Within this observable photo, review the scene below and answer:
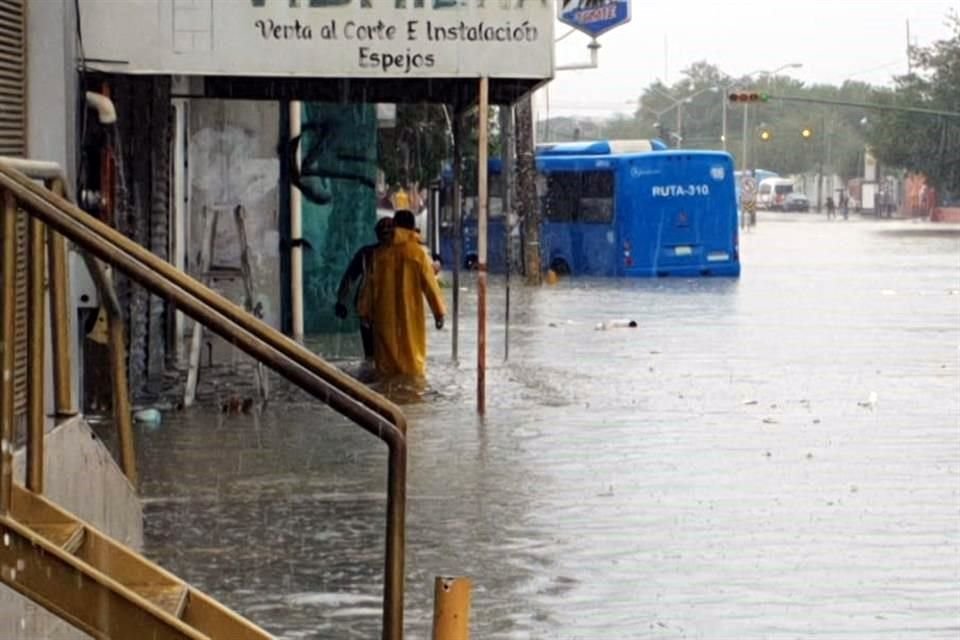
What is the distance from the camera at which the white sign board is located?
43.2 ft

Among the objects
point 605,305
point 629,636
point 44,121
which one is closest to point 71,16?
point 44,121

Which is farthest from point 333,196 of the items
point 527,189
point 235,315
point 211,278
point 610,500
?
point 235,315

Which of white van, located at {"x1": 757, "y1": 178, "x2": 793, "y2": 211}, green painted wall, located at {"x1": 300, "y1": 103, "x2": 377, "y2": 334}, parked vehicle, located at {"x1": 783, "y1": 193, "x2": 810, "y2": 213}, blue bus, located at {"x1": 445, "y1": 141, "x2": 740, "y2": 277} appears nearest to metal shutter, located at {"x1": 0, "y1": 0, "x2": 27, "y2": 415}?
green painted wall, located at {"x1": 300, "y1": 103, "x2": 377, "y2": 334}

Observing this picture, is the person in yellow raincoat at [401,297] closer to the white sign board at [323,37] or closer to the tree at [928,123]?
the white sign board at [323,37]

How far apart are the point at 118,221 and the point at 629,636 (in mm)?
8555

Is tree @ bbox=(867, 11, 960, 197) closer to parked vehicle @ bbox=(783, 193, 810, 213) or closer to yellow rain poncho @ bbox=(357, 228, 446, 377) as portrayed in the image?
parked vehicle @ bbox=(783, 193, 810, 213)

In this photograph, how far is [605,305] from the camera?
98.2 ft

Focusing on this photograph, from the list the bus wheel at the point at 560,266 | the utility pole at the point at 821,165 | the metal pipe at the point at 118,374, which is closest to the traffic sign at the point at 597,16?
the bus wheel at the point at 560,266

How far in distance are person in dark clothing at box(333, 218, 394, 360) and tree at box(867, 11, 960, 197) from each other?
2720 inches

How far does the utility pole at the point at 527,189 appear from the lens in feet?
122

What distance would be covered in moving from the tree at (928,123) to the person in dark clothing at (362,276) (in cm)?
6908

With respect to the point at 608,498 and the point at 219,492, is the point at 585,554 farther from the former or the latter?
the point at 219,492

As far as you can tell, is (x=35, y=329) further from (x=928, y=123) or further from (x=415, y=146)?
(x=928, y=123)

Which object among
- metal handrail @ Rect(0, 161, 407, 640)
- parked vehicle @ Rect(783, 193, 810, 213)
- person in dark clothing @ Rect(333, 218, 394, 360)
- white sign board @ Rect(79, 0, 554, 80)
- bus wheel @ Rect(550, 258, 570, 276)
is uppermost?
white sign board @ Rect(79, 0, 554, 80)
